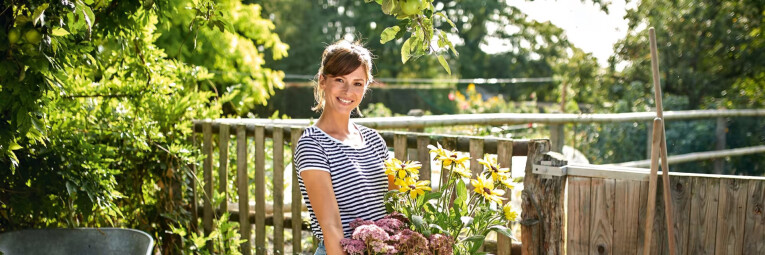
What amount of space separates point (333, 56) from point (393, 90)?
42.0 feet

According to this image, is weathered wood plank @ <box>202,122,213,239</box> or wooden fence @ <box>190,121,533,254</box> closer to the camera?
wooden fence @ <box>190,121,533,254</box>

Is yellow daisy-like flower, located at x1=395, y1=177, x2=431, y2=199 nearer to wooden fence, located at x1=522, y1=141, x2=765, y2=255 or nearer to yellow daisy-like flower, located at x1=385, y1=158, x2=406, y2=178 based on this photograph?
yellow daisy-like flower, located at x1=385, y1=158, x2=406, y2=178

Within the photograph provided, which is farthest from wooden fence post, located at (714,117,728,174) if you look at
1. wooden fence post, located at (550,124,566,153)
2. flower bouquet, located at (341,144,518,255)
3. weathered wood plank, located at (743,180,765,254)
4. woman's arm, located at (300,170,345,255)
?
woman's arm, located at (300,170,345,255)

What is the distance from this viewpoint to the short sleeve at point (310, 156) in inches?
72.4

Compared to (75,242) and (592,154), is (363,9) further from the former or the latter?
(75,242)

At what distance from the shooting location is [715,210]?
2.29m

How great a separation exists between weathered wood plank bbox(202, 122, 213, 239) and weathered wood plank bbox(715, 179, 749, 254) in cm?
229

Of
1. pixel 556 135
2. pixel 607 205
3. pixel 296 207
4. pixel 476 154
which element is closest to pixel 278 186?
pixel 296 207

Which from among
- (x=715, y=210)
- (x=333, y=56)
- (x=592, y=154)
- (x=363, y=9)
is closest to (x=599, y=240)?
(x=715, y=210)

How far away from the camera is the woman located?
184cm

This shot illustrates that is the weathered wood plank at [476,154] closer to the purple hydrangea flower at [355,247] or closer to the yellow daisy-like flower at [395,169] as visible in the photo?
the yellow daisy-like flower at [395,169]

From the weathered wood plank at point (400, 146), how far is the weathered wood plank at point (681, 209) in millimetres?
1022

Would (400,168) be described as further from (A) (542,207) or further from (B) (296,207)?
(B) (296,207)

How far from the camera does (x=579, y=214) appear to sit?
2559mm
